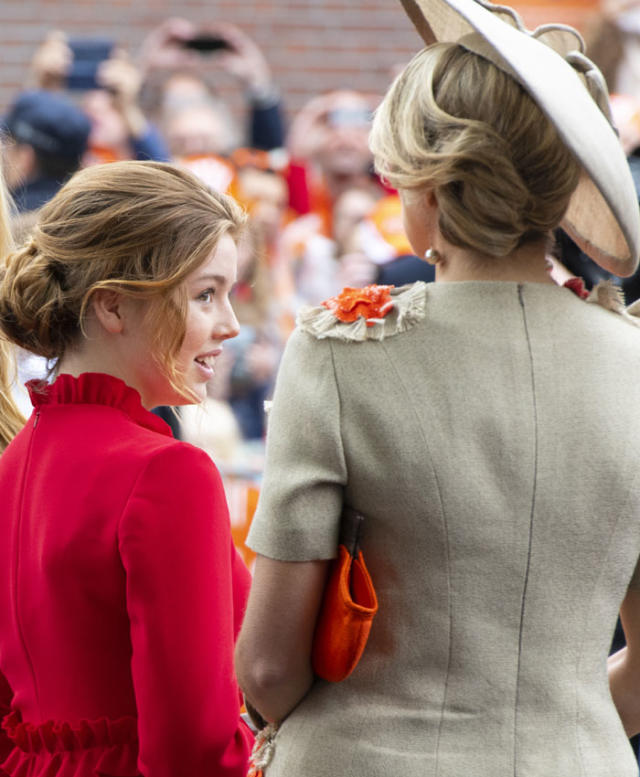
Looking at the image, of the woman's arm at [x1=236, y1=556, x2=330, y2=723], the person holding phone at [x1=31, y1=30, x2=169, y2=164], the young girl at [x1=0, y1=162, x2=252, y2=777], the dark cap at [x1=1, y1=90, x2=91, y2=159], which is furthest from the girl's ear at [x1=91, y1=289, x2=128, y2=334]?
the person holding phone at [x1=31, y1=30, x2=169, y2=164]

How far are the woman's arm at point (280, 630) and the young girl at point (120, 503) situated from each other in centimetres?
5

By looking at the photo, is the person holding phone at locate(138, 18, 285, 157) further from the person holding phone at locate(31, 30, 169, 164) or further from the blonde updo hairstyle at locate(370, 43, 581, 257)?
the blonde updo hairstyle at locate(370, 43, 581, 257)

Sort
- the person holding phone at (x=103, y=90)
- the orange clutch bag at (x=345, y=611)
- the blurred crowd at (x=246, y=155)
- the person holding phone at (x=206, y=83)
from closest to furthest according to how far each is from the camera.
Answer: the orange clutch bag at (x=345, y=611), the blurred crowd at (x=246, y=155), the person holding phone at (x=103, y=90), the person holding phone at (x=206, y=83)

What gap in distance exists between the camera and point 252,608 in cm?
146

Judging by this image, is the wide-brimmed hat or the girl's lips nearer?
the wide-brimmed hat

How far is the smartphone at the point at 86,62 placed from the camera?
21.1 ft

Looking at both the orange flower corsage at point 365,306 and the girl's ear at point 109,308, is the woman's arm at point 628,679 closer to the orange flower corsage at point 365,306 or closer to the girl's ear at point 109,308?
the orange flower corsage at point 365,306

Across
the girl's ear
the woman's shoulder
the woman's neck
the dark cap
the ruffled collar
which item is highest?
the woman's neck

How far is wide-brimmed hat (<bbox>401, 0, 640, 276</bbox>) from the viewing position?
1402mm

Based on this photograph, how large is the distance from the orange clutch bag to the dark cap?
3.85 meters

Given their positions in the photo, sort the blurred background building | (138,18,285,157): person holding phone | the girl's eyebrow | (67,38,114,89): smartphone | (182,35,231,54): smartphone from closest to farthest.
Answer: the girl's eyebrow, (138,18,285,157): person holding phone, (67,38,114,89): smartphone, (182,35,231,54): smartphone, the blurred background building

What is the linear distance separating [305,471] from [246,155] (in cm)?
491

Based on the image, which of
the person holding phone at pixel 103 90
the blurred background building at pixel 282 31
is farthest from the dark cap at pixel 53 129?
the blurred background building at pixel 282 31

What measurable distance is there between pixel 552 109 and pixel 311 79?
6998 mm
